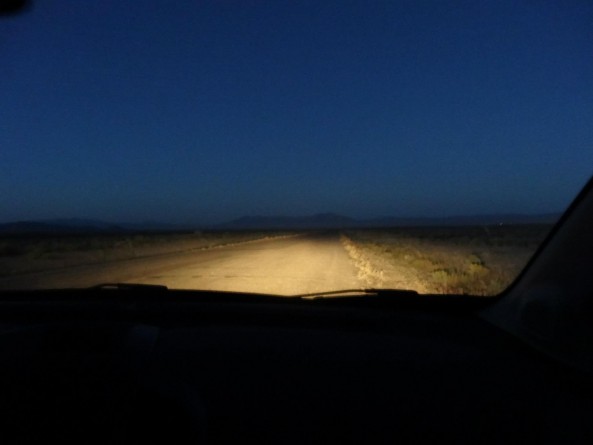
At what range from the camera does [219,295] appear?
4148 millimetres

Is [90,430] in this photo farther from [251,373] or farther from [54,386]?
[251,373]

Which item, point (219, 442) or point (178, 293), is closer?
point (219, 442)

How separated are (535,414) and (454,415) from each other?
328 mm

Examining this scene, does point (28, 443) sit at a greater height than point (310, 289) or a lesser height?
greater

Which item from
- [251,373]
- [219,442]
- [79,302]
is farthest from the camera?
[79,302]

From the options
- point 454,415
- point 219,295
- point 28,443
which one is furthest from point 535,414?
point 219,295

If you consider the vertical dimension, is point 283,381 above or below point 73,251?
above

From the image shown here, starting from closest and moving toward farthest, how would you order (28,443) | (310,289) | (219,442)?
(28,443), (219,442), (310,289)

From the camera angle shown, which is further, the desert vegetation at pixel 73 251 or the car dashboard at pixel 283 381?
the desert vegetation at pixel 73 251

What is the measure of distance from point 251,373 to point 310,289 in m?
10.7

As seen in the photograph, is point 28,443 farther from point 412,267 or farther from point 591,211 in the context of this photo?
point 412,267

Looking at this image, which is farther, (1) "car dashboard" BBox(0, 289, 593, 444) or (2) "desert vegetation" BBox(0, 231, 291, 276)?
(2) "desert vegetation" BBox(0, 231, 291, 276)

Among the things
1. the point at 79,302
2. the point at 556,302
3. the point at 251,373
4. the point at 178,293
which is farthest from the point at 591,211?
the point at 79,302

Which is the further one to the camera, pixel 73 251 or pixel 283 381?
pixel 73 251
